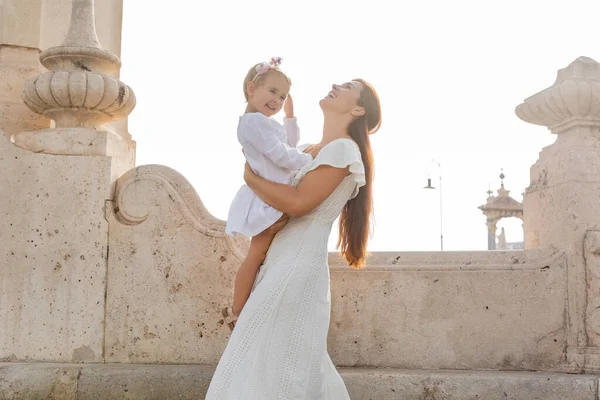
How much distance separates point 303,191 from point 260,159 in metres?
0.25

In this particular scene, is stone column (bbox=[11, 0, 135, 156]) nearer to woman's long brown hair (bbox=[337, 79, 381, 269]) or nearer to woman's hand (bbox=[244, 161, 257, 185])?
woman's hand (bbox=[244, 161, 257, 185])

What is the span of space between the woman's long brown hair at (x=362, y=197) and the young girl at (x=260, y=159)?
0.28 metres

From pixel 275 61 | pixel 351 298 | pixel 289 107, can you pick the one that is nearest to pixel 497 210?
pixel 351 298

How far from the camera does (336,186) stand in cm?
310

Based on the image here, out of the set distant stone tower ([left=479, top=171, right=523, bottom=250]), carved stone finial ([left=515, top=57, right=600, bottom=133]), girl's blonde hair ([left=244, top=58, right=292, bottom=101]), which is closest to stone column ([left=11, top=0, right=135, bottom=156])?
girl's blonde hair ([left=244, top=58, right=292, bottom=101])

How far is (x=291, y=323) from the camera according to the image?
2941 mm

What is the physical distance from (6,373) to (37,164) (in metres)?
1.25

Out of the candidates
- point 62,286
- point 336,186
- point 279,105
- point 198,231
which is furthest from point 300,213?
point 62,286

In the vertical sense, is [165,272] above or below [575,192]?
below

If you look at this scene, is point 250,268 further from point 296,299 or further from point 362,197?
point 362,197

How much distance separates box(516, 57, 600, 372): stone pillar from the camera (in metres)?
4.47

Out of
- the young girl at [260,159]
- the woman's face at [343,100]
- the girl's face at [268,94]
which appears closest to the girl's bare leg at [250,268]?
the young girl at [260,159]

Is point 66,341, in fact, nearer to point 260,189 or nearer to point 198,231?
point 198,231

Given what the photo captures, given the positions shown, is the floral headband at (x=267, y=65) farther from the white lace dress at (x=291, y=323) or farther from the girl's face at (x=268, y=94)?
the white lace dress at (x=291, y=323)
